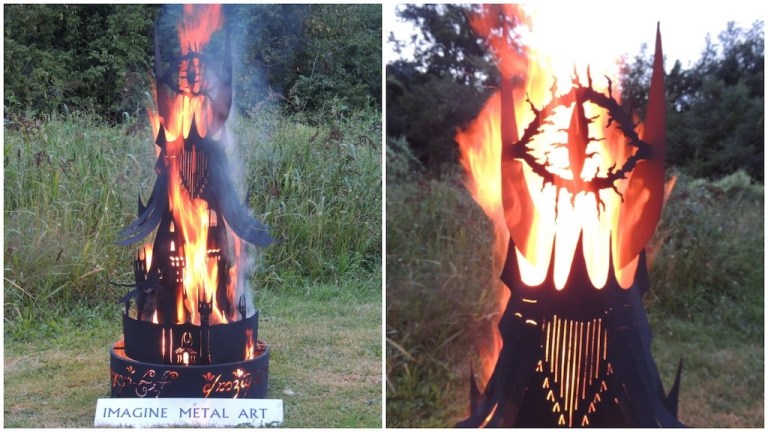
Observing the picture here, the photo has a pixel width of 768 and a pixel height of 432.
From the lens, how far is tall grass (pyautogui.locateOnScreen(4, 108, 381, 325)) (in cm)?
399

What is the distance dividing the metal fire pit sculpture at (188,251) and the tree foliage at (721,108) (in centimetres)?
171

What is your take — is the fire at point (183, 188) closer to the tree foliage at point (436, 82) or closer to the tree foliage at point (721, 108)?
the tree foliage at point (436, 82)

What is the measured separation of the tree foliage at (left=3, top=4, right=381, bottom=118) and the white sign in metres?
1.51

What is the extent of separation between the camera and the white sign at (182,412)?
3045 millimetres

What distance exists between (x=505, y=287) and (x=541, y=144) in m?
0.54

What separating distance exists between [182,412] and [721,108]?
7.86 feet

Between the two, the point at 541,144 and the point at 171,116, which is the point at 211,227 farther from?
the point at 541,144

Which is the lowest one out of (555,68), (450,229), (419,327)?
(419,327)

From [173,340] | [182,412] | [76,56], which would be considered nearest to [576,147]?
[173,340]

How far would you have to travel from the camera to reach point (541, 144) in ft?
9.27

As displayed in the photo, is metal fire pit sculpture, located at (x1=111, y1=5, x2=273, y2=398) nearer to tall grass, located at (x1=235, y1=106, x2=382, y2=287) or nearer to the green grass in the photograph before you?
the green grass

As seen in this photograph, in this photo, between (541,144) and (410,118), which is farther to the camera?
(410,118)

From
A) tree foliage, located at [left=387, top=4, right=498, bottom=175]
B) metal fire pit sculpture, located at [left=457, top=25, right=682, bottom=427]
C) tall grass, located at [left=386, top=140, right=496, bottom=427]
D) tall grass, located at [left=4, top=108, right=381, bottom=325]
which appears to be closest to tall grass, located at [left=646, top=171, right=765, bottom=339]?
metal fire pit sculpture, located at [left=457, top=25, right=682, bottom=427]

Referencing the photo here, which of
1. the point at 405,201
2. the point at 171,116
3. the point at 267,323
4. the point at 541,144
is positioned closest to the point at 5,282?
the point at 267,323
